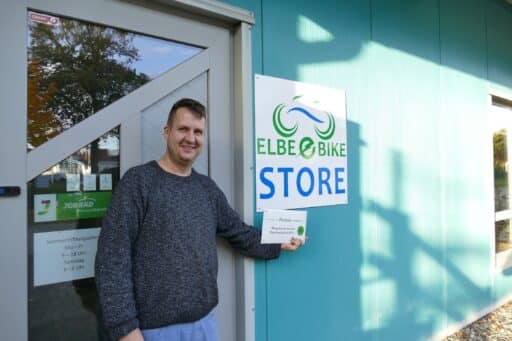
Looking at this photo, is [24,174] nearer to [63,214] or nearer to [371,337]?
[63,214]

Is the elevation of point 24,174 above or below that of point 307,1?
below

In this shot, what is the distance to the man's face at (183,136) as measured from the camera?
1601 millimetres

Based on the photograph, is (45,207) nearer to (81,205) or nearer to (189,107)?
(81,205)

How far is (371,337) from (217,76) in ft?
7.22

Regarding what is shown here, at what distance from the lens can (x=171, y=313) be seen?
4.99 ft

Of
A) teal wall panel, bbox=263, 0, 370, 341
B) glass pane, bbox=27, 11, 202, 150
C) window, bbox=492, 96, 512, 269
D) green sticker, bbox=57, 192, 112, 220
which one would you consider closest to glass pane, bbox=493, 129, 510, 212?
window, bbox=492, 96, 512, 269

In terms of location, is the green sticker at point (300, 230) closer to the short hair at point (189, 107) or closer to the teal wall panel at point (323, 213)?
the teal wall panel at point (323, 213)

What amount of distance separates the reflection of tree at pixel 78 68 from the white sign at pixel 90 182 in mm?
240

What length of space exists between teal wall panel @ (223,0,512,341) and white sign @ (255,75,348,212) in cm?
10

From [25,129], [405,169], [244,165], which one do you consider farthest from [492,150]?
[25,129]

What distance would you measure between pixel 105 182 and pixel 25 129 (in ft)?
1.31

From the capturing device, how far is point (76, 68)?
5.58 feet

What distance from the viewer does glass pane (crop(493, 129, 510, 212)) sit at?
441 centimetres

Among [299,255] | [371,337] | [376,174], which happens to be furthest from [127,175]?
[371,337]
